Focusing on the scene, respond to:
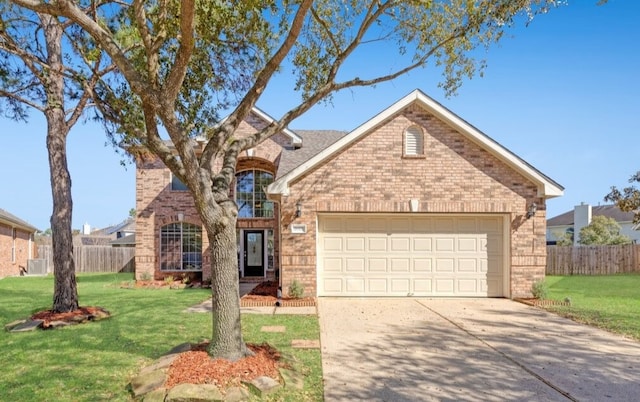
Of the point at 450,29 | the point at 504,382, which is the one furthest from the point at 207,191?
the point at 450,29

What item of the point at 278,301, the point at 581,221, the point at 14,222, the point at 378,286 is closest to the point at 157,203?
the point at 278,301

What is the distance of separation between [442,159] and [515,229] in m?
2.89

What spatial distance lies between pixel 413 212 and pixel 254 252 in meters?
8.63

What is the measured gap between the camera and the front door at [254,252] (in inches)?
688

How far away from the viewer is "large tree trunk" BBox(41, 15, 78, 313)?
30.6 ft

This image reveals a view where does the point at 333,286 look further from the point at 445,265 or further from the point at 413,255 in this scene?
the point at 445,265

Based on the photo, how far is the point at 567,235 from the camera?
124ft

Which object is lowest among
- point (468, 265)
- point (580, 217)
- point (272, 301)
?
point (272, 301)

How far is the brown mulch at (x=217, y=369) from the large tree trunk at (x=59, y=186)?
5.65m

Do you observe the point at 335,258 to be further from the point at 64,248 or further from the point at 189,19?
the point at 189,19

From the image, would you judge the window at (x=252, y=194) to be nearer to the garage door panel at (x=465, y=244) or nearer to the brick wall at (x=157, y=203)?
the brick wall at (x=157, y=203)

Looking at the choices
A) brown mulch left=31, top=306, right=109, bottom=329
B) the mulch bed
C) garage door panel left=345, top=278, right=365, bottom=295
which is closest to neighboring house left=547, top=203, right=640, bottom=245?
garage door panel left=345, top=278, right=365, bottom=295

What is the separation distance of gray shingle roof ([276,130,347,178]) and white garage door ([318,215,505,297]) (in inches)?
116

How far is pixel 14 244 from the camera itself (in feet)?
73.9
